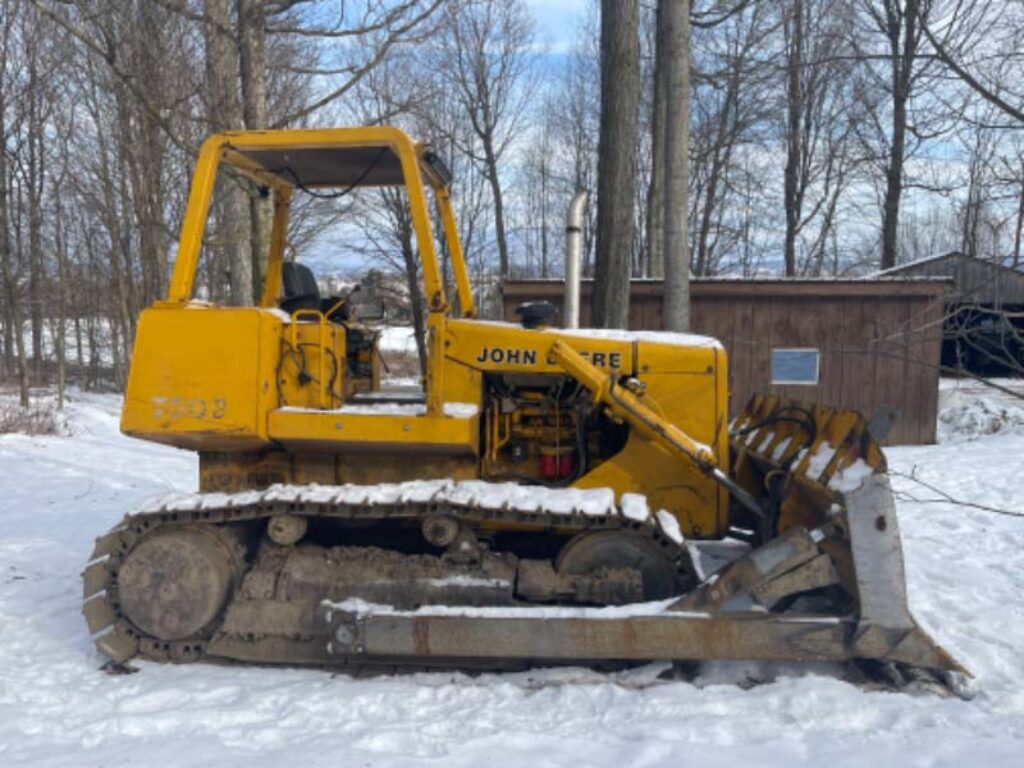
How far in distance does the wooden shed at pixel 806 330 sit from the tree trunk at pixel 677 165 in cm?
398

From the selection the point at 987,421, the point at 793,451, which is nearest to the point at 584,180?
the point at 987,421

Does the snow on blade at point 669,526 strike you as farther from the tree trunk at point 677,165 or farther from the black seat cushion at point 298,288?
the tree trunk at point 677,165

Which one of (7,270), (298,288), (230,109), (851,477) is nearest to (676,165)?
(230,109)

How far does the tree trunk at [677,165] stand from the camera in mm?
9828

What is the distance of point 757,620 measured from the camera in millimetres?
4270

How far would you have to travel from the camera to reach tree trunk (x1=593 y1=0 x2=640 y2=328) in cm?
854

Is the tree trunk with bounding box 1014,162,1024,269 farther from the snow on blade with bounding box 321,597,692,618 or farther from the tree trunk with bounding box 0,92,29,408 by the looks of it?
the tree trunk with bounding box 0,92,29,408

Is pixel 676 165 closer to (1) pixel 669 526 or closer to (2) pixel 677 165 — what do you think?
(2) pixel 677 165

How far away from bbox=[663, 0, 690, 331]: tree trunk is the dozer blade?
5657mm

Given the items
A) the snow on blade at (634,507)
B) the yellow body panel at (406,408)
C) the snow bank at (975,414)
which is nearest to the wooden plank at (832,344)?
the snow bank at (975,414)

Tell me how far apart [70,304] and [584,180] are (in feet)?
66.3

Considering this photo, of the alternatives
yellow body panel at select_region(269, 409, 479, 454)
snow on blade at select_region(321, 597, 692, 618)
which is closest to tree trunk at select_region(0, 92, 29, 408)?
yellow body panel at select_region(269, 409, 479, 454)

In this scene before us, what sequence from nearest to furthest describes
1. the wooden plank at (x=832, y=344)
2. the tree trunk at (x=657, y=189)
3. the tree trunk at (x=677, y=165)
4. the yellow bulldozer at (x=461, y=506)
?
the yellow bulldozer at (x=461, y=506), the tree trunk at (x=677, y=165), the wooden plank at (x=832, y=344), the tree trunk at (x=657, y=189)

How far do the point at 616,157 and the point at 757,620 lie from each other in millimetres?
5490
